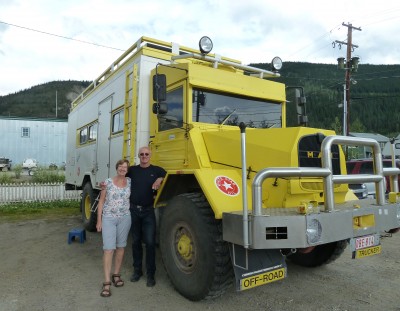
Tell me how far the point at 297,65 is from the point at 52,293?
89.1 m

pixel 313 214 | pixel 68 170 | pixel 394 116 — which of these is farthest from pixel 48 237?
pixel 394 116

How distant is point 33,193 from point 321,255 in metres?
12.1

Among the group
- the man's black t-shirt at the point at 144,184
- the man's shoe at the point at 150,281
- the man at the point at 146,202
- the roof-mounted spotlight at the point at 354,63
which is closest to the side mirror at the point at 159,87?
the man at the point at 146,202

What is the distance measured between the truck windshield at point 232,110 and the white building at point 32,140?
38199mm

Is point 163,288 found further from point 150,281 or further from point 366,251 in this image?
point 366,251

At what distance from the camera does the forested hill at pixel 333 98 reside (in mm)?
66125

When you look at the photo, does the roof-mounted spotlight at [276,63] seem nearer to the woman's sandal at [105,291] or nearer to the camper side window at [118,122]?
the camper side window at [118,122]

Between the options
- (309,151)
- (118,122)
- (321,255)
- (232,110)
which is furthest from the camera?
(118,122)

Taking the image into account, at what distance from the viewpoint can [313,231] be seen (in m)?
3.13

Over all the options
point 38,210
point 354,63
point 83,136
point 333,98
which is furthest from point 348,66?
point 333,98

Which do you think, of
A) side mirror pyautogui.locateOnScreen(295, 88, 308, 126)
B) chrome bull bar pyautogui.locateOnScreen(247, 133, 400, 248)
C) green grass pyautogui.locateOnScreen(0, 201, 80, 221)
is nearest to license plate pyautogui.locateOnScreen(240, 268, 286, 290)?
chrome bull bar pyautogui.locateOnScreen(247, 133, 400, 248)

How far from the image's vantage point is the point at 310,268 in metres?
5.31

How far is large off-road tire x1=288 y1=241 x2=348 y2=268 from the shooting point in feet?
16.4

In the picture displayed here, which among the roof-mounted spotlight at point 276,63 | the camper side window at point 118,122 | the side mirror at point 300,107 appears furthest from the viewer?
the camper side window at point 118,122
